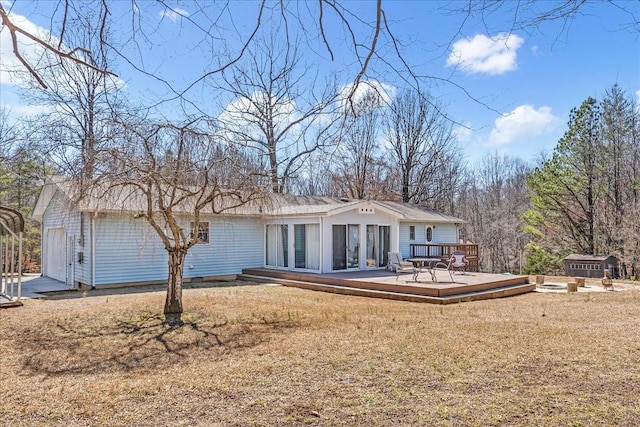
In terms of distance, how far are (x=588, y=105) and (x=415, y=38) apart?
72.4 ft

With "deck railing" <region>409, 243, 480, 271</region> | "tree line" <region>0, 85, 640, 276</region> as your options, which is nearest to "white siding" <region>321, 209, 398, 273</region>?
"tree line" <region>0, 85, 640, 276</region>

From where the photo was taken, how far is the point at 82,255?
13039mm

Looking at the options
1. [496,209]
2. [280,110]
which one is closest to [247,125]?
[280,110]

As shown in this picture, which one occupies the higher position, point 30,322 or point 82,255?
point 82,255

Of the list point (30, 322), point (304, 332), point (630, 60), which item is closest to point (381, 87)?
point (630, 60)

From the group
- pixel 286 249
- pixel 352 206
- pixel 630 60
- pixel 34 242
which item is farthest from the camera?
pixel 34 242

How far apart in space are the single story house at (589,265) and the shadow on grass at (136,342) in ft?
44.7

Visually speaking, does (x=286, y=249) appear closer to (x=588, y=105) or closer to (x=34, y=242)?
(x=34, y=242)

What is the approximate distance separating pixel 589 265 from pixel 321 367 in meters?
15.5

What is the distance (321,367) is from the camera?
5141 millimetres

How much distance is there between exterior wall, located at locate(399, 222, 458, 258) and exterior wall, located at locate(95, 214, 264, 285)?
6.56 m

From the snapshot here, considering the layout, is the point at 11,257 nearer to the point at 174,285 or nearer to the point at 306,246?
the point at 174,285

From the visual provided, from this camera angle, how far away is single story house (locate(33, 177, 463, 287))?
13047mm

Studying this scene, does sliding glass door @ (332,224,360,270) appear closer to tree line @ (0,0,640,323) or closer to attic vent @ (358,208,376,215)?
attic vent @ (358,208,376,215)
